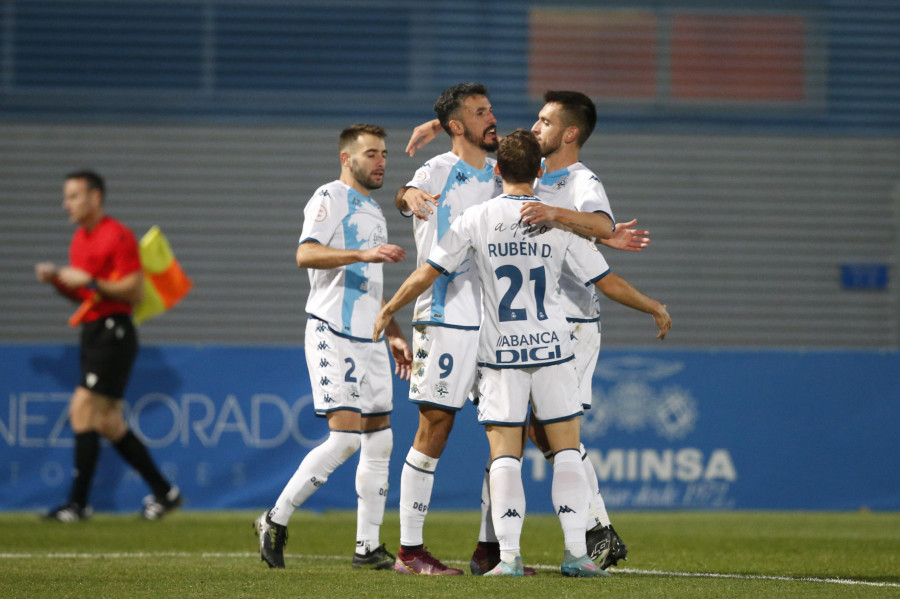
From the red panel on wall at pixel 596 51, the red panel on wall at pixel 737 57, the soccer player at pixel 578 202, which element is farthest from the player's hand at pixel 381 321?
the red panel on wall at pixel 737 57

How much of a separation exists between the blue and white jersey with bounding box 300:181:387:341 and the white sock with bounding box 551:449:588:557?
4.16 ft

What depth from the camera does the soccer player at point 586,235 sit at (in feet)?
18.1

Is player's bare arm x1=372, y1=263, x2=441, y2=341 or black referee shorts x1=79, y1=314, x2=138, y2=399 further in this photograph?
black referee shorts x1=79, y1=314, x2=138, y2=399

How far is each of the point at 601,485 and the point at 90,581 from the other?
5018mm

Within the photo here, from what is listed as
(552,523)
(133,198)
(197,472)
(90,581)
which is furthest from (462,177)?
(133,198)

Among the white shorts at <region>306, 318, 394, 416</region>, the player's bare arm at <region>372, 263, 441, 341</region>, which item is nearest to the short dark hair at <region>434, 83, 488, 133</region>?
the player's bare arm at <region>372, 263, 441, 341</region>

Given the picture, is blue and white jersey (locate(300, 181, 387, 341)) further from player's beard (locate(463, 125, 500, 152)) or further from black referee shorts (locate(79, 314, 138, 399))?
black referee shorts (locate(79, 314, 138, 399))

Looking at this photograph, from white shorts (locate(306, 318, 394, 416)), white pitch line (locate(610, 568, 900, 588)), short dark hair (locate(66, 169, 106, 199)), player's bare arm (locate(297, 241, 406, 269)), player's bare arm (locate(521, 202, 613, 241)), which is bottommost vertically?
white pitch line (locate(610, 568, 900, 588))

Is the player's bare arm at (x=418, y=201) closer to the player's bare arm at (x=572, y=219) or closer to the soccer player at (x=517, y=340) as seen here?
the soccer player at (x=517, y=340)

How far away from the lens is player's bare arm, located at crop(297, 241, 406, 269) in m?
5.36

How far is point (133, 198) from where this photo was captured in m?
13.6

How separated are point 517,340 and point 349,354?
1.02m

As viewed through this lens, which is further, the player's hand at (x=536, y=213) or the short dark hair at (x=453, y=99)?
the short dark hair at (x=453, y=99)

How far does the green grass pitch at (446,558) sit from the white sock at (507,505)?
0.58 feet
